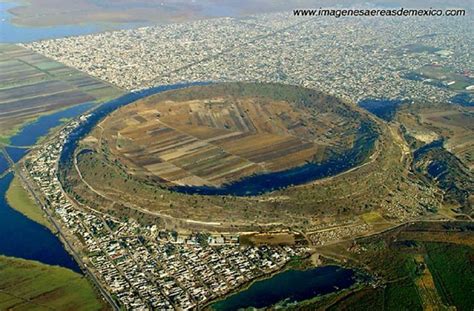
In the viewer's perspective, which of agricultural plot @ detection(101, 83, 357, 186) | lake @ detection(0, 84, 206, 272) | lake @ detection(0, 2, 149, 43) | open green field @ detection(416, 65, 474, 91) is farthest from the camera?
lake @ detection(0, 2, 149, 43)

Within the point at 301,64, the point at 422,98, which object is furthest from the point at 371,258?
the point at 301,64

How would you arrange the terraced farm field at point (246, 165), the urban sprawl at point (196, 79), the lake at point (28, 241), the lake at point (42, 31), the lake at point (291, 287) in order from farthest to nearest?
the lake at point (42, 31)
the terraced farm field at point (246, 165)
the lake at point (28, 241)
the urban sprawl at point (196, 79)
the lake at point (291, 287)

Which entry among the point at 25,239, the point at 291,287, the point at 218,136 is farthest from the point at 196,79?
the point at 291,287

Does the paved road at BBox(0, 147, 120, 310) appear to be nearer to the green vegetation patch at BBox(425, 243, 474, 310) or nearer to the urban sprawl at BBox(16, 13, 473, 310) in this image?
the urban sprawl at BBox(16, 13, 473, 310)

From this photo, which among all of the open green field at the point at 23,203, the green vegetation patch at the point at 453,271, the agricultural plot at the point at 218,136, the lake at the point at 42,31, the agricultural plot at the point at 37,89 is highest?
the lake at the point at 42,31

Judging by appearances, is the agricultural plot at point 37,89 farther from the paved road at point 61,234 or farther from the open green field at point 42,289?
the open green field at point 42,289

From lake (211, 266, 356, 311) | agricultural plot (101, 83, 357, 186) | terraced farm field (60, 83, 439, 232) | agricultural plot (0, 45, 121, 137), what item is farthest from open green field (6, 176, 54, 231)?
lake (211, 266, 356, 311)

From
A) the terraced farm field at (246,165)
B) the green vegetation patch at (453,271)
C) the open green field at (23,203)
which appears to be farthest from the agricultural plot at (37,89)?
the green vegetation patch at (453,271)
